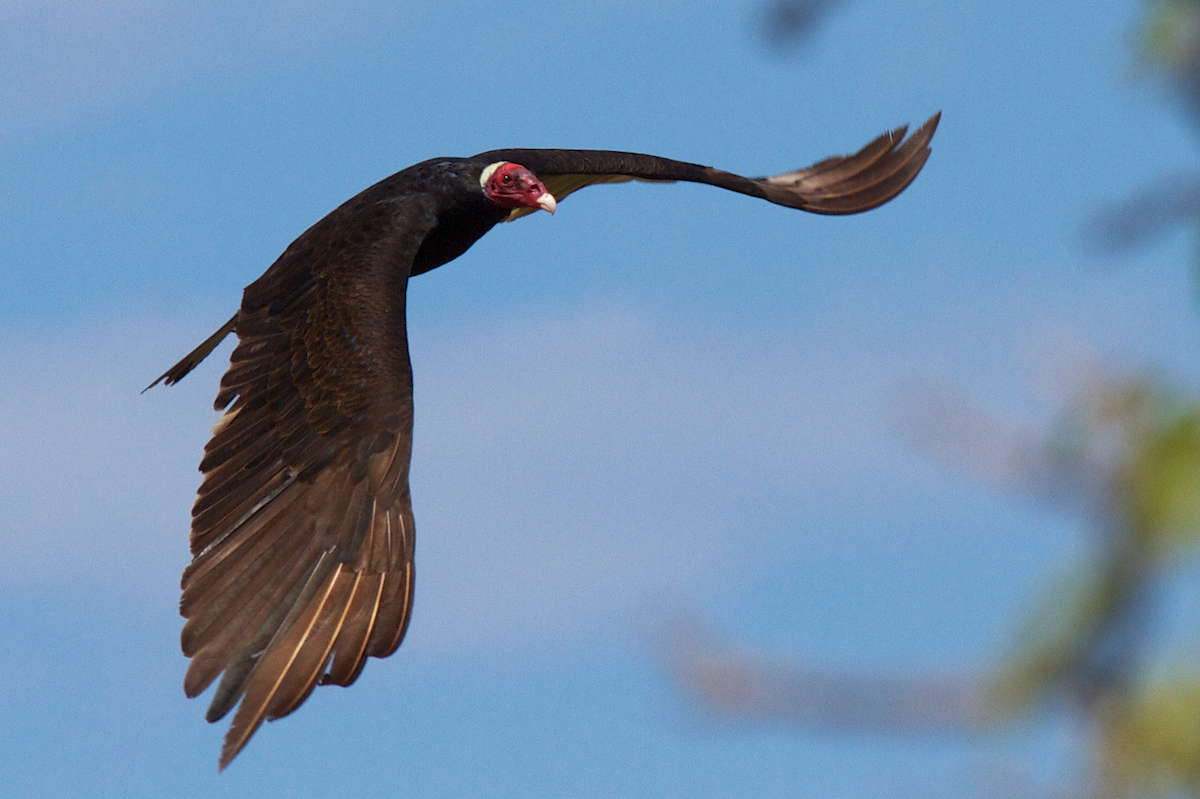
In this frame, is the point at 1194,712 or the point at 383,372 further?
the point at 383,372

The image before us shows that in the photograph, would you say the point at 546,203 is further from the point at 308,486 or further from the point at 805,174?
the point at 308,486

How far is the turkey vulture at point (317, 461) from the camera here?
4.93 m

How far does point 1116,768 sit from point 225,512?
4640mm

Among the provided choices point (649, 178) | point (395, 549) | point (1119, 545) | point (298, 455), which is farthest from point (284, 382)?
point (1119, 545)

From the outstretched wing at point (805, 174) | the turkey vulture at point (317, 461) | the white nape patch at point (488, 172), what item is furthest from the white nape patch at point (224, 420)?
the outstretched wing at point (805, 174)

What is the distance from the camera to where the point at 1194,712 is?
1671 mm

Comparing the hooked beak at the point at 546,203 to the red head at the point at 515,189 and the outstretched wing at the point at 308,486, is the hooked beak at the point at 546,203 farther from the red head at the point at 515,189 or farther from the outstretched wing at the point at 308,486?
the outstretched wing at the point at 308,486

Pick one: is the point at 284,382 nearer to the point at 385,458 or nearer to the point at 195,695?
the point at 385,458

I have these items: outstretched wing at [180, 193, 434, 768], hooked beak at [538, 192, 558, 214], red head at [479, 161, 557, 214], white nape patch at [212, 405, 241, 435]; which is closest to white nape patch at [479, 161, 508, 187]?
red head at [479, 161, 557, 214]

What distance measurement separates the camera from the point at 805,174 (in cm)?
915

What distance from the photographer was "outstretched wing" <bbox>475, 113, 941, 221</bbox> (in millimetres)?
8281

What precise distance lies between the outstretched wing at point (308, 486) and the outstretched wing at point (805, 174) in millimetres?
1801

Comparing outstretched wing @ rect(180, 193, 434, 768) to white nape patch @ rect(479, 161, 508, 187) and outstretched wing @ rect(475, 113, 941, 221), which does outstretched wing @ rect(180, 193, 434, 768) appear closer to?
white nape patch @ rect(479, 161, 508, 187)

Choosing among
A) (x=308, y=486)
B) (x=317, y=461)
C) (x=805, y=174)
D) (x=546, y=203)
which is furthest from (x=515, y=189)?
(x=308, y=486)
